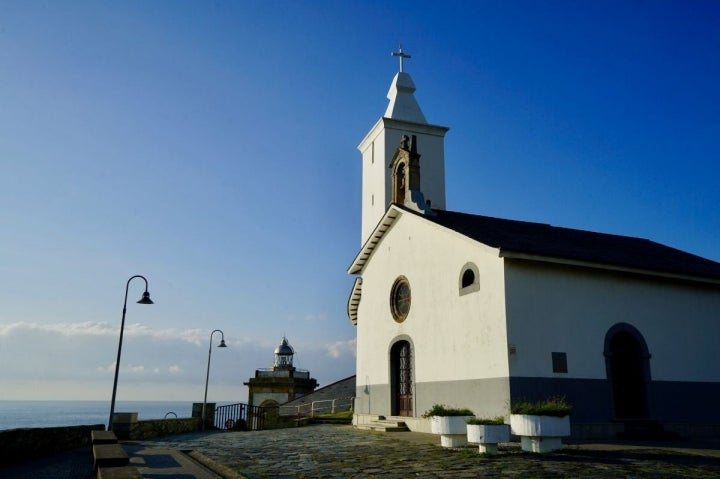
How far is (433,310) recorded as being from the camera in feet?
62.1

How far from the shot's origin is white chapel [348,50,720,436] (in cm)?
1569

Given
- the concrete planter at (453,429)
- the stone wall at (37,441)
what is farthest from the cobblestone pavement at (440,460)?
the stone wall at (37,441)

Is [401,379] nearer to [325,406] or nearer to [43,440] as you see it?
[325,406]

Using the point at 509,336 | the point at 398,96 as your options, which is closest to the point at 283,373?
the point at 398,96

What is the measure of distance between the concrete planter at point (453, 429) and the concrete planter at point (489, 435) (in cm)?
122

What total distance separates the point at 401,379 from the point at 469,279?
564 cm

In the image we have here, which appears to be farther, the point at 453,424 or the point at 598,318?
the point at 598,318

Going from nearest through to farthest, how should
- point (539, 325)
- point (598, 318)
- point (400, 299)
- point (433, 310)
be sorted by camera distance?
point (539, 325) < point (598, 318) < point (433, 310) < point (400, 299)

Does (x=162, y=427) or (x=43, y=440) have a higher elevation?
(x=43, y=440)

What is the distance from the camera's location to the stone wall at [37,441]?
1195 cm

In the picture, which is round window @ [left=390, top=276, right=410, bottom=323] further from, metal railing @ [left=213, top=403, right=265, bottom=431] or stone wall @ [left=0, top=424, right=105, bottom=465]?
stone wall @ [left=0, top=424, right=105, bottom=465]

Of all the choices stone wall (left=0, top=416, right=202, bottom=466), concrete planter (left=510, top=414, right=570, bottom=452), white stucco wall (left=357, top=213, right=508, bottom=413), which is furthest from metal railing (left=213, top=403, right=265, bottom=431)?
concrete planter (left=510, top=414, right=570, bottom=452)

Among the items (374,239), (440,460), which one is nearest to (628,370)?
(440,460)

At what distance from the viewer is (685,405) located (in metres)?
17.4
